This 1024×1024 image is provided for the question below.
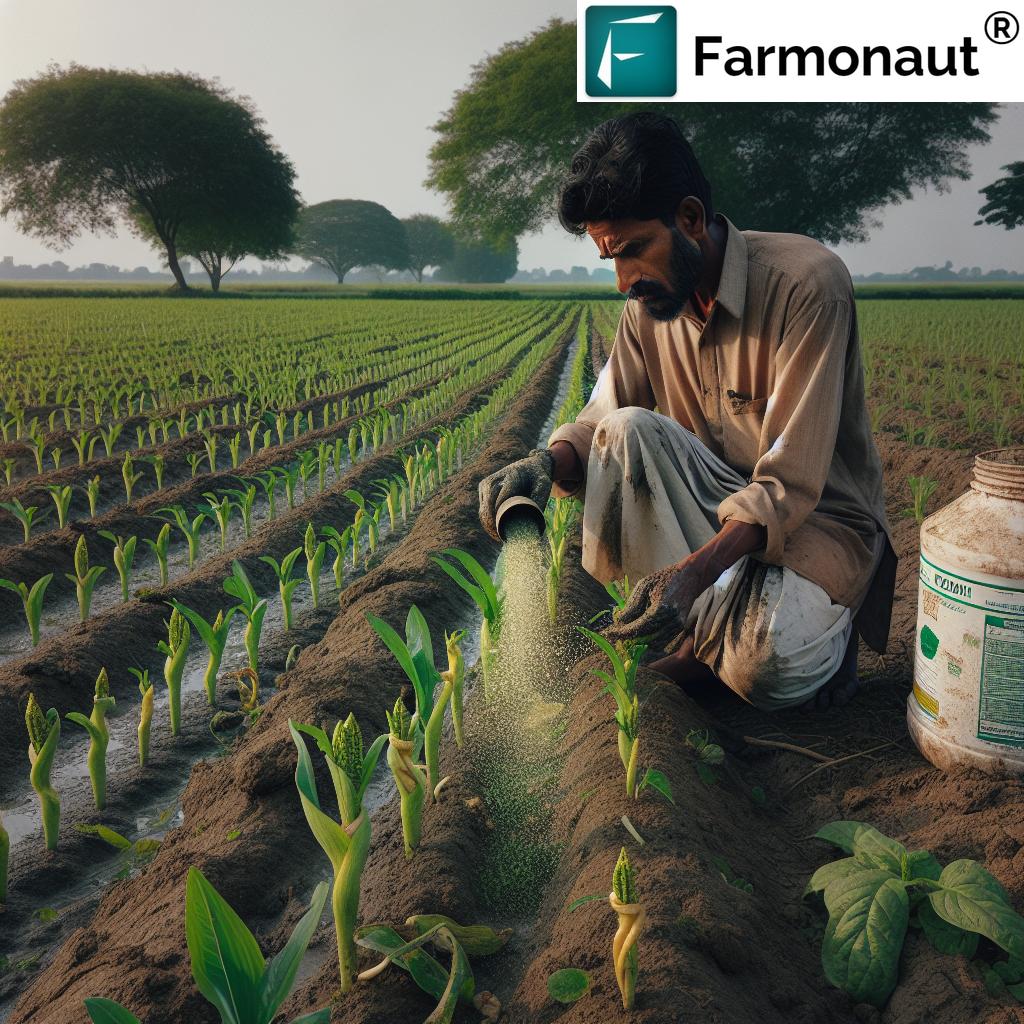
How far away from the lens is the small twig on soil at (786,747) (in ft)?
7.57

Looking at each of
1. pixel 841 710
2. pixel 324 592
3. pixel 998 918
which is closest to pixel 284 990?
pixel 998 918

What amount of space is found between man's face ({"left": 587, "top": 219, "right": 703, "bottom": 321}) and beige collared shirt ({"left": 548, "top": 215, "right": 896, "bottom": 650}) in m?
0.11

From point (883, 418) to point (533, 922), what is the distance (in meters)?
6.60

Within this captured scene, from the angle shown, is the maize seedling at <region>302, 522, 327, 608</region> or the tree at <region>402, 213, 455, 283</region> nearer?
the maize seedling at <region>302, 522, 327, 608</region>

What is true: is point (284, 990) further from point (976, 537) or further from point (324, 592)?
point (324, 592)

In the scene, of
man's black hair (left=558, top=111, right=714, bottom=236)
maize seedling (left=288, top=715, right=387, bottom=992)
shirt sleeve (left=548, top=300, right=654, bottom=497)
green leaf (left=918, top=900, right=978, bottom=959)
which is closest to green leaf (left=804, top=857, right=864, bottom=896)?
green leaf (left=918, top=900, right=978, bottom=959)

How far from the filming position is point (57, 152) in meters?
43.3

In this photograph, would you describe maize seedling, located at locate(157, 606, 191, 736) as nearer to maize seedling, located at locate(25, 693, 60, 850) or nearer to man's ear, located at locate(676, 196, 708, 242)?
maize seedling, located at locate(25, 693, 60, 850)

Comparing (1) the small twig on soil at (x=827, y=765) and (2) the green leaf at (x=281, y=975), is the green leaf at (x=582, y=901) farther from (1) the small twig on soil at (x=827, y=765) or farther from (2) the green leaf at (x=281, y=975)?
Answer: (1) the small twig on soil at (x=827, y=765)

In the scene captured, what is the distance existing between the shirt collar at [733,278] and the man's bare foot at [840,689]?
1.05 m

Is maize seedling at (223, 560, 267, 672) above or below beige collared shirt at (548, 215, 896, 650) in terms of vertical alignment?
below

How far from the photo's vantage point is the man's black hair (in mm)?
2244

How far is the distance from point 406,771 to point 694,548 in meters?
1.21

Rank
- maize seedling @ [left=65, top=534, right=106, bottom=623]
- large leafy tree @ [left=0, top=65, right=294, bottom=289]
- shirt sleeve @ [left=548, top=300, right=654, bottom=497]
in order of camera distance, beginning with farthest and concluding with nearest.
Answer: large leafy tree @ [left=0, top=65, right=294, bottom=289]
maize seedling @ [left=65, top=534, right=106, bottom=623]
shirt sleeve @ [left=548, top=300, right=654, bottom=497]
